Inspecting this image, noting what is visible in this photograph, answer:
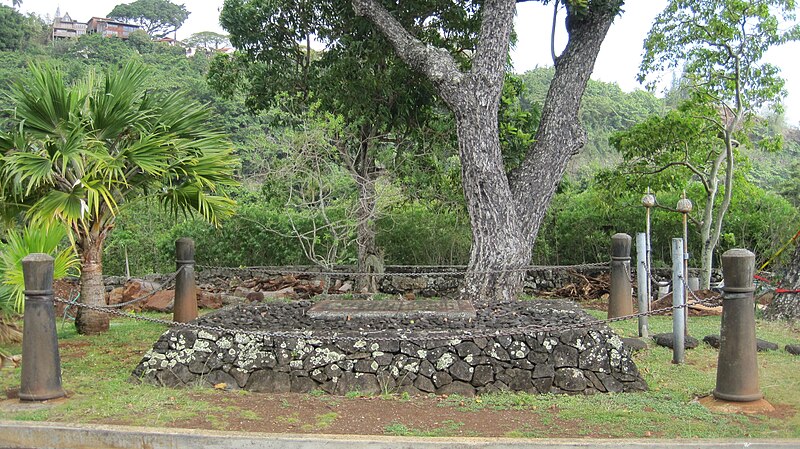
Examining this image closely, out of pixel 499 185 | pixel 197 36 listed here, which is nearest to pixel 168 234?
pixel 499 185

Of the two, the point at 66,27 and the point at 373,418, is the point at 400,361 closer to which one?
the point at 373,418

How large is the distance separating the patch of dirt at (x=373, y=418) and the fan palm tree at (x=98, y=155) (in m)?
3.38

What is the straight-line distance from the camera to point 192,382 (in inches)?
250

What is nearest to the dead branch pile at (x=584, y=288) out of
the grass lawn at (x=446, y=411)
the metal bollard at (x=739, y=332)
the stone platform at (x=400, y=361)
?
the grass lawn at (x=446, y=411)

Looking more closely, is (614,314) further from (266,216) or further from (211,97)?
(211,97)

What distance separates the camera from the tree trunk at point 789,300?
938cm

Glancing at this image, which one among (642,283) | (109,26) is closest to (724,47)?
(642,283)

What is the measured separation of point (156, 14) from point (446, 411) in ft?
202

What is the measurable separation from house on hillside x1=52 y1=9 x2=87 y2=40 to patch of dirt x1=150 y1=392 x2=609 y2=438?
1809 inches

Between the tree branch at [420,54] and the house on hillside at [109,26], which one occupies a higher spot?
the house on hillside at [109,26]

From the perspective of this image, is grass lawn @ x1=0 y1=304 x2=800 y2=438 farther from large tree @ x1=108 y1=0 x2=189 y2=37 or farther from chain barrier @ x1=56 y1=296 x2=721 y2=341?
large tree @ x1=108 y1=0 x2=189 y2=37

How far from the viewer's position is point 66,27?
58188 mm

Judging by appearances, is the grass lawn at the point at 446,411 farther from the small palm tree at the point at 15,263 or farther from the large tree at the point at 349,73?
the large tree at the point at 349,73

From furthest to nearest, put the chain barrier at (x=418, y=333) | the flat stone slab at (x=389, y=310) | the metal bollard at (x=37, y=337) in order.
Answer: the flat stone slab at (x=389, y=310)
the chain barrier at (x=418, y=333)
the metal bollard at (x=37, y=337)
